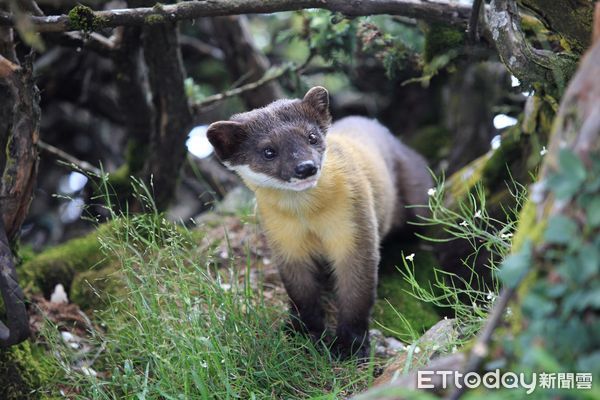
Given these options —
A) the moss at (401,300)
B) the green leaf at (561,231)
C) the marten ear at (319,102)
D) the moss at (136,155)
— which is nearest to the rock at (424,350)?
the moss at (401,300)

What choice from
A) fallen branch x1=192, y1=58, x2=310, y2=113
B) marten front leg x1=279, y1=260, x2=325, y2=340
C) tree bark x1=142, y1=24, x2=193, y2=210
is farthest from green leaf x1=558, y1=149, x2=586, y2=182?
fallen branch x1=192, y1=58, x2=310, y2=113

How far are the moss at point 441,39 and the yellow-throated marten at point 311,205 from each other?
1.05 m

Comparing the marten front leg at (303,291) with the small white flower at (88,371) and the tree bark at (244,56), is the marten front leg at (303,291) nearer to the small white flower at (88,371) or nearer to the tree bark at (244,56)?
the small white flower at (88,371)

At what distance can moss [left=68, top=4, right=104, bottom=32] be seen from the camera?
Result: 4.78 m

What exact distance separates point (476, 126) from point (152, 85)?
3940 mm

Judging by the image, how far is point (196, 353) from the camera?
176 inches

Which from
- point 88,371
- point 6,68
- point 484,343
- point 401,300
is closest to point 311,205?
point 401,300

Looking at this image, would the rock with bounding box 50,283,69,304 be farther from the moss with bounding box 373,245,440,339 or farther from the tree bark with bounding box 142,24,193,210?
the moss with bounding box 373,245,440,339

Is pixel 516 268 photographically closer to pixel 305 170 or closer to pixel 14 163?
pixel 305 170

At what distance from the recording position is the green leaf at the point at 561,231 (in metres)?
2.44

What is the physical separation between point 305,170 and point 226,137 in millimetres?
756

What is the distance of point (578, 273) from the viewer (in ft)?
7.84

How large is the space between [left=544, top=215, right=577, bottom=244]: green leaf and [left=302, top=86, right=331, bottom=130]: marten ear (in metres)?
3.14

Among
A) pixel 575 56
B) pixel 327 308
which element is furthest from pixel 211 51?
pixel 575 56
